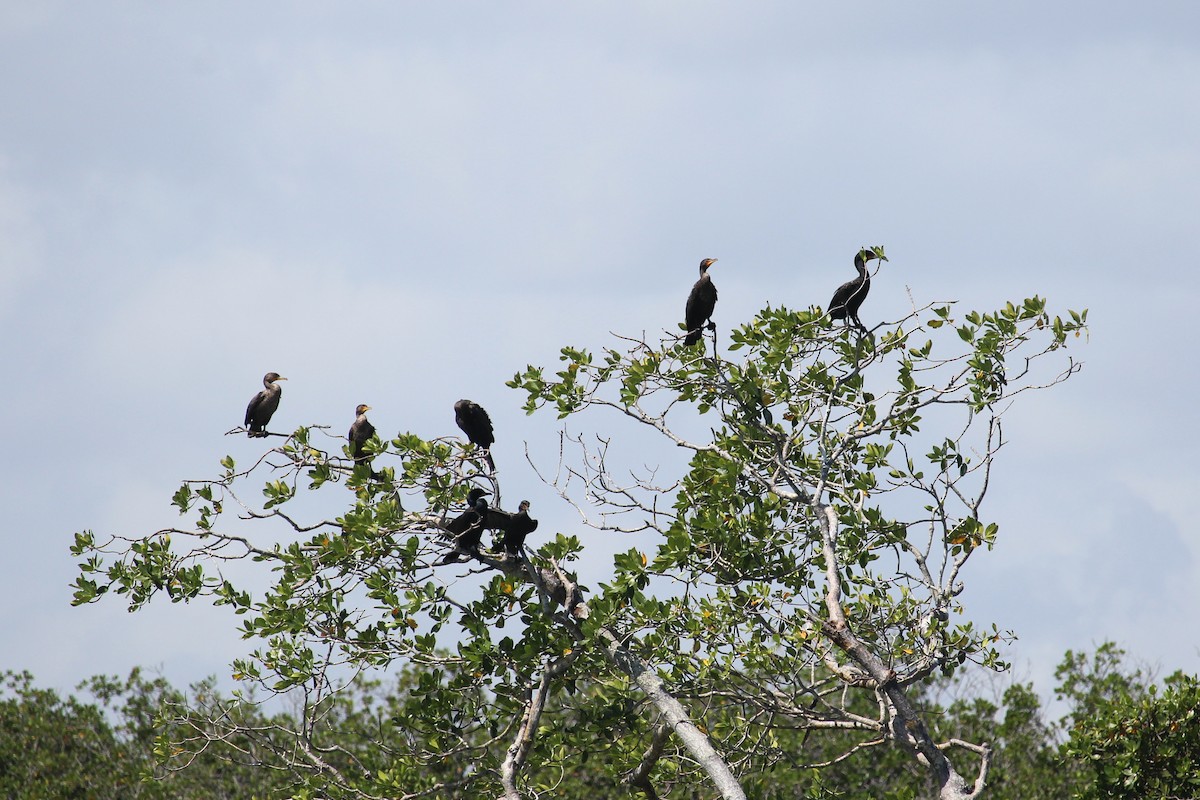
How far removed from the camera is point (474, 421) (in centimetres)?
1008

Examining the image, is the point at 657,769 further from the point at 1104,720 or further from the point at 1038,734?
the point at 1038,734

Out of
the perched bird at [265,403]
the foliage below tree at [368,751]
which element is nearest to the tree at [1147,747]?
the foliage below tree at [368,751]

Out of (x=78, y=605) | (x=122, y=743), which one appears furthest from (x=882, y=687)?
(x=122, y=743)

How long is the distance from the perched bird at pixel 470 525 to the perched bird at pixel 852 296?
2927mm

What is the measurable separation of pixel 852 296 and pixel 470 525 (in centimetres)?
332

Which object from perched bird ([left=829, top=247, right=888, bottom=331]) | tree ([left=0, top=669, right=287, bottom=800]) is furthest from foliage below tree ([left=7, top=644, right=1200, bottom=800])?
perched bird ([left=829, top=247, right=888, bottom=331])

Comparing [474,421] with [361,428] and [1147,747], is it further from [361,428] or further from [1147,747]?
[1147,747]

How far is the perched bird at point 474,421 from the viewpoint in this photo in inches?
395

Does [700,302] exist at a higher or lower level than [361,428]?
higher

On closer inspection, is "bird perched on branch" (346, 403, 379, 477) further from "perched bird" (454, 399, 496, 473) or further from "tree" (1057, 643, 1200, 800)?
"tree" (1057, 643, 1200, 800)

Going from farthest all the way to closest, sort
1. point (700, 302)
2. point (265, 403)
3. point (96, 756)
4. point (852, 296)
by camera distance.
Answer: point (96, 756) < point (265, 403) < point (700, 302) < point (852, 296)

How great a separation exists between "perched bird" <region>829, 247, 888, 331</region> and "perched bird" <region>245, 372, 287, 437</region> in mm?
5725

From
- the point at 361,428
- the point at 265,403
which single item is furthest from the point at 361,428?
the point at 265,403

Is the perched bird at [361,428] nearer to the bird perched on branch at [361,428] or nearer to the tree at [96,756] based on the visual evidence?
the bird perched on branch at [361,428]
